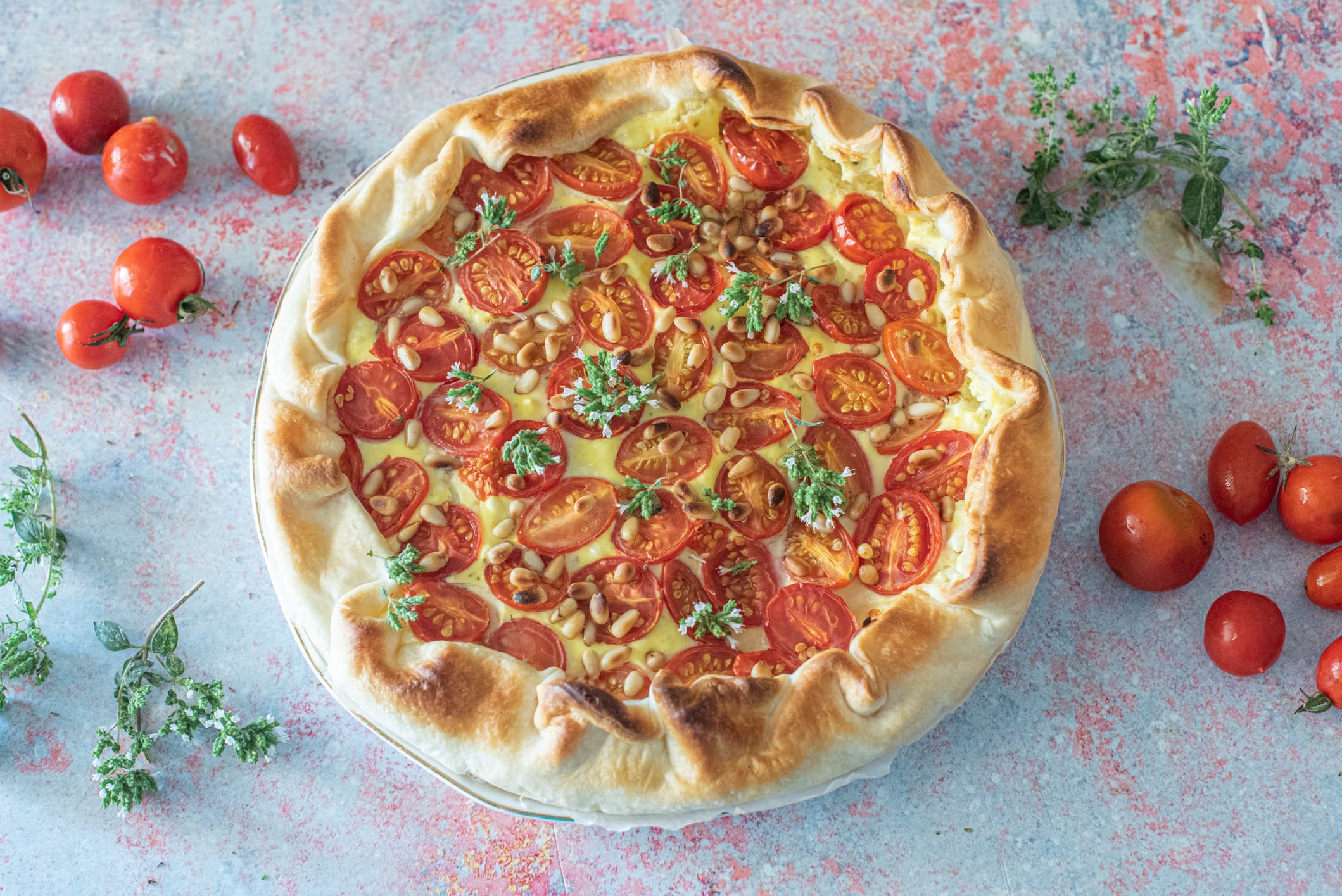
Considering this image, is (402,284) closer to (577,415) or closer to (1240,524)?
(577,415)

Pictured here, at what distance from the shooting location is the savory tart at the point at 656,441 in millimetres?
3064

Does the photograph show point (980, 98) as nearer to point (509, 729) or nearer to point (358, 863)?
point (509, 729)

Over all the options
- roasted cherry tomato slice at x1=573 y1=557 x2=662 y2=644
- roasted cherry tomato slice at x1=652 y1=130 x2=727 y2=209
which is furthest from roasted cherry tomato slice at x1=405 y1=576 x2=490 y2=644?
roasted cherry tomato slice at x1=652 y1=130 x2=727 y2=209

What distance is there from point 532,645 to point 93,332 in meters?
2.11

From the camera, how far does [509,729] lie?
10.0 ft

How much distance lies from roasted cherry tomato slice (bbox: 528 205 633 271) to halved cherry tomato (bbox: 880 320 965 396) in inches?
36.5

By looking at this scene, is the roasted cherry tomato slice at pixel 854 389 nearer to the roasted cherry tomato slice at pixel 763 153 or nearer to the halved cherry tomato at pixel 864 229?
the halved cherry tomato at pixel 864 229

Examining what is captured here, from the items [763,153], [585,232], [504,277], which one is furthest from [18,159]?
[763,153]

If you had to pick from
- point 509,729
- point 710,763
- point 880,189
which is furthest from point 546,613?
point 880,189

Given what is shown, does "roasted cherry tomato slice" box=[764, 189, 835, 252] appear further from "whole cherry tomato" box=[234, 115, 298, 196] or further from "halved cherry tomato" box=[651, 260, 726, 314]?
"whole cherry tomato" box=[234, 115, 298, 196]

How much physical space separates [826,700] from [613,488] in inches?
36.0

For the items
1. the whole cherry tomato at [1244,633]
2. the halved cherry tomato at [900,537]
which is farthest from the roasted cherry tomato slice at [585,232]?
the whole cherry tomato at [1244,633]

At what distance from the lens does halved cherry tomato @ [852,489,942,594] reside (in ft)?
10.5

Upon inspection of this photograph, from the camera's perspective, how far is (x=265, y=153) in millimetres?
3924
